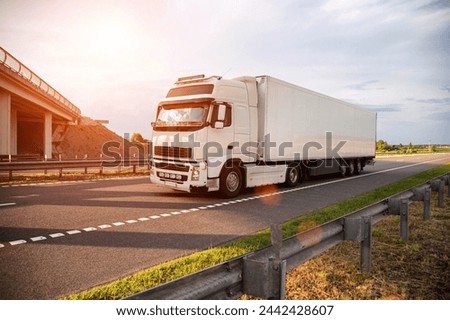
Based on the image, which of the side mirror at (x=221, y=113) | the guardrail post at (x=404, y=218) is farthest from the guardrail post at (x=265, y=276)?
the side mirror at (x=221, y=113)

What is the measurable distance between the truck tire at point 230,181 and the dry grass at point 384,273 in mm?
5458

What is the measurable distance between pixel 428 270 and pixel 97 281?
13.7 feet

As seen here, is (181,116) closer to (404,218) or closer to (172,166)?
(172,166)

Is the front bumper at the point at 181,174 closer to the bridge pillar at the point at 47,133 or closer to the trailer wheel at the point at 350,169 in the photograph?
the trailer wheel at the point at 350,169

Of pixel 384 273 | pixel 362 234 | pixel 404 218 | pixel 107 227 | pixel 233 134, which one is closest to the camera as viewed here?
pixel 362 234

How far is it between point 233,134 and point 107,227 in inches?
211

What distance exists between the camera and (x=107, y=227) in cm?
703

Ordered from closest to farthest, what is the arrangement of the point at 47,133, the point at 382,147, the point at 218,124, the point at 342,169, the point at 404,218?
the point at 404,218 < the point at 218,124 < the point at 342,169 < the point at 47,133 < the point at 382,147

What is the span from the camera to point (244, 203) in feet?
33.4

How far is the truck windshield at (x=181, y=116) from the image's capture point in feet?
34.1

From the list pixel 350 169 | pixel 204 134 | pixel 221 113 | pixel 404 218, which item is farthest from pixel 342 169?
pixel 404 218
